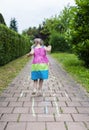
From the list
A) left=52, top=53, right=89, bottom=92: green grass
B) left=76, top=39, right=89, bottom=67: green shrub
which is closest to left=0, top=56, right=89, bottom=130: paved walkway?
left=52, top=53, right=89, bottom=92: green grass

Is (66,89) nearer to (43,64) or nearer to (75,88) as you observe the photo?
(75,88)

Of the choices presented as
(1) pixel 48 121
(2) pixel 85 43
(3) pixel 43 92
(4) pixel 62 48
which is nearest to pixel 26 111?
(1) pixel 48 121

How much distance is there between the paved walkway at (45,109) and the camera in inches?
227

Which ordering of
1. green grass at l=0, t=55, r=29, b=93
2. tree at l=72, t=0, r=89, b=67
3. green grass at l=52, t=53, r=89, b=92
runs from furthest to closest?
tree at l=72, t=0, r=89, b=67 → green grass at l=52, t=53, r=89, b=92 → green grass at l=0, t=55, r=29, b=93

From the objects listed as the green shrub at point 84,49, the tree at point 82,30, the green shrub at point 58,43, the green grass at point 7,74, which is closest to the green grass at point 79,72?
the green shrub at point 84,49

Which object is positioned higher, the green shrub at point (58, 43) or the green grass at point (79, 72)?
the green grass at point (79, 72)

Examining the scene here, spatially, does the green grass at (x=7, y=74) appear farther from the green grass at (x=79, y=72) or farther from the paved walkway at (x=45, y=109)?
the green grass at (x=79, y=72)

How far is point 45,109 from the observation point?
7.07 m

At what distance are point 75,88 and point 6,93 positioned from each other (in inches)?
94.8

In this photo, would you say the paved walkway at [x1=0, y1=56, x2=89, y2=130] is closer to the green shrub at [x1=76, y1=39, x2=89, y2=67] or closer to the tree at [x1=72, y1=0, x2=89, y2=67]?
the green shrub at [x1=76, y1=39, x2=89, y2=67]

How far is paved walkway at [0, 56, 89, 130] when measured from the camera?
5762mm

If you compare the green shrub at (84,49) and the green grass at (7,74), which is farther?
the green shrub at (84,49)

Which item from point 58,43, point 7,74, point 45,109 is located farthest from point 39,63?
point 58,43

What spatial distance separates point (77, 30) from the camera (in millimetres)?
17828
